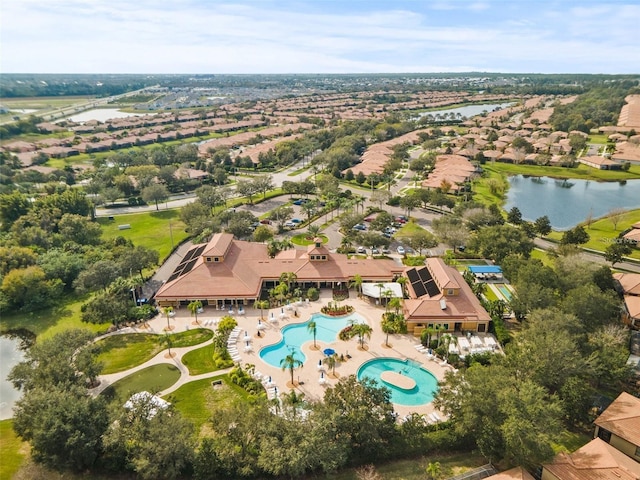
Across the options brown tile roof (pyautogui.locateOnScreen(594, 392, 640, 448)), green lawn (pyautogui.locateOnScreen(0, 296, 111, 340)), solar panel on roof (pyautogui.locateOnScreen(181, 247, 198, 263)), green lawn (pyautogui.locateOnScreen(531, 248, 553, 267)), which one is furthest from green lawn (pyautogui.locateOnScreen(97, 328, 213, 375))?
green lawn (pyautogui.locateOnScreen(531, 248, 553, 267))

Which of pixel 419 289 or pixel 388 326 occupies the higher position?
pixel 419 289

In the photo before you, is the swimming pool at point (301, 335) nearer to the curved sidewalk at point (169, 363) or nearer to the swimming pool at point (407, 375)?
the curved sidewalk at point (169, 363)

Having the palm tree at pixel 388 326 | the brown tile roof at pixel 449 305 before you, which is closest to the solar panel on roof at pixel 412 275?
the brown tile roof at pixel 449 305

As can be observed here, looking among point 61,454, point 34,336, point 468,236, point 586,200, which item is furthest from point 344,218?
point 586,200

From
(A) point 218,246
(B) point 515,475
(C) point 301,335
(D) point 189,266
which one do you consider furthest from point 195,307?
(B) point 515,475

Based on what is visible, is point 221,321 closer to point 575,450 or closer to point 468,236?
point 575,450

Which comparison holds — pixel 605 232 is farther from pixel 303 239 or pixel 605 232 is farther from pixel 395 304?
pixel 303 239
